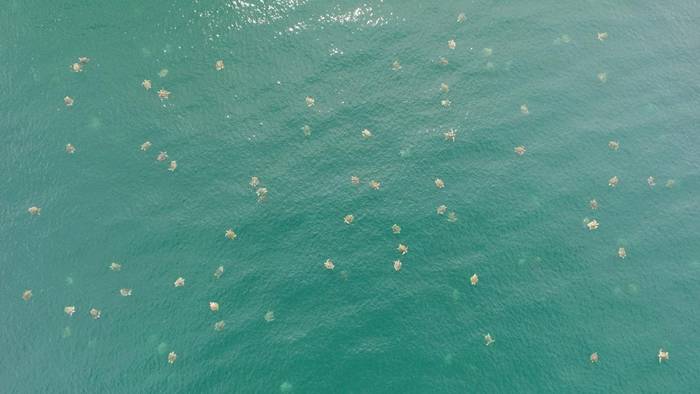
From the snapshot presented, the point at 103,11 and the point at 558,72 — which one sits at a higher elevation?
the point at 103,11

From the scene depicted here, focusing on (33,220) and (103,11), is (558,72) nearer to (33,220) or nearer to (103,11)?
(103,11)

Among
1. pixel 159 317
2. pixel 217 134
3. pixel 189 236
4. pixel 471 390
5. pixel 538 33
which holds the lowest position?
pixel 471 390

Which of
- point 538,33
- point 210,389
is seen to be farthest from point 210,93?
point 538,33

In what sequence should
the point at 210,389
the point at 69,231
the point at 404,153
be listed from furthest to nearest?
the point at 404,153 → the point at 69,231 → the point at 210,389

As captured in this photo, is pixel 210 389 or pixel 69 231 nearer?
pixel 210 389

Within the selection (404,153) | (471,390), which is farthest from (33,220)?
(471,390)

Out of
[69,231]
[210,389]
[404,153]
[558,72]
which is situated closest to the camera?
[210,389]
